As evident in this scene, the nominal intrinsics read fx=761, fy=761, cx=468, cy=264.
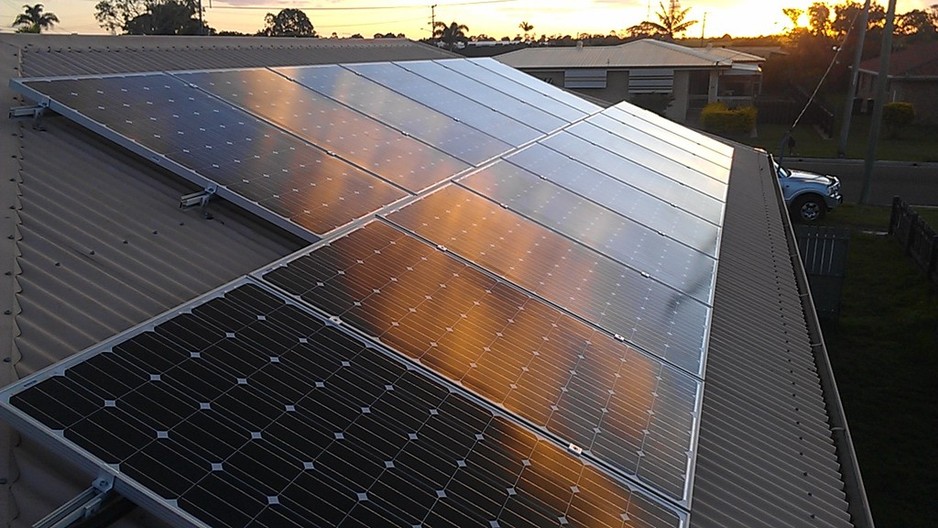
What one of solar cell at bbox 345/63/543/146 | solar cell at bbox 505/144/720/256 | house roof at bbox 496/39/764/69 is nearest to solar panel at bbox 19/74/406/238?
solar cell at bbox 505/144/720/256

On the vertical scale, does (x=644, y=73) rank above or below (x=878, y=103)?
above

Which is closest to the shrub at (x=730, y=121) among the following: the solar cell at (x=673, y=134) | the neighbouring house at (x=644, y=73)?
the neighbouring house at (x=644, y=73)

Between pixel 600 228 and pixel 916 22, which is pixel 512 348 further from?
pixel 916 22

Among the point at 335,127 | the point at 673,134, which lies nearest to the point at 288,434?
the point at 335,127

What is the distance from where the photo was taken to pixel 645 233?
10445 millimetres

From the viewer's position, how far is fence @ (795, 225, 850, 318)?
1673cm

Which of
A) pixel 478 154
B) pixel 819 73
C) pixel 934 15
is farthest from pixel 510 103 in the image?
pixel 934 15

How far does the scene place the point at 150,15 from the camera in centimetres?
5591

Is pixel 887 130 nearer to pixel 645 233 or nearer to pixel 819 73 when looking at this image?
pixel 819 73

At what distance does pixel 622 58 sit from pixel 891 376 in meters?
45.6

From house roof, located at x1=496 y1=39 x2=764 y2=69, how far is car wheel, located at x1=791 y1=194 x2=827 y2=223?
30108 mm

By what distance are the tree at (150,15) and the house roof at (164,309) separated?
42.1m

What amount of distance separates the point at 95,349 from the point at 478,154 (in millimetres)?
8004

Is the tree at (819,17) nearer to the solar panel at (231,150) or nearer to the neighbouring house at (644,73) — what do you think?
the neighbouring house at (644,73)
